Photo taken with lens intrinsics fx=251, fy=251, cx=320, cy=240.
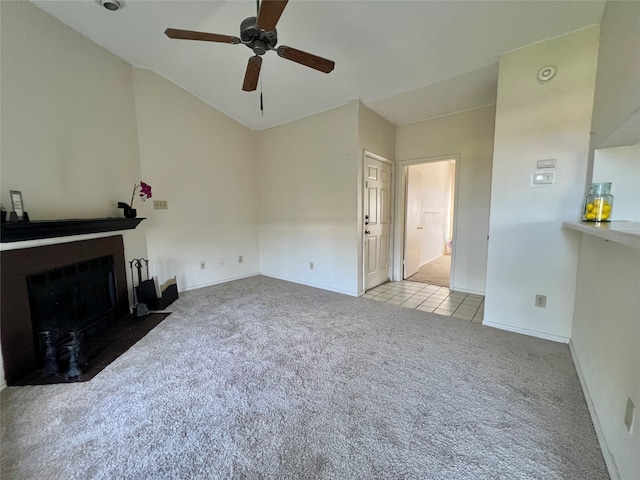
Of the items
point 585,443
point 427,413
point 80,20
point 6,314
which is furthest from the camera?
point 80,20

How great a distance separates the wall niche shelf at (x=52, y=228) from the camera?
1.75 meters

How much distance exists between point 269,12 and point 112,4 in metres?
1.96

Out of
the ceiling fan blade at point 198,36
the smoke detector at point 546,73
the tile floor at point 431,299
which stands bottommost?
the tile floor at point 431,299

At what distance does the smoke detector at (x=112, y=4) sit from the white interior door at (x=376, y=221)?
2.98 meters

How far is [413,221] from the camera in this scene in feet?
15.7

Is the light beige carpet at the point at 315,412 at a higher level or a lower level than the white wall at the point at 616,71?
lower

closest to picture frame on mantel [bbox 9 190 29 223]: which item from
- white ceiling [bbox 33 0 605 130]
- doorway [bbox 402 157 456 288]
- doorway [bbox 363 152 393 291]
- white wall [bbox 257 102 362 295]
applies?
white ceiling [bbox 33 0 605 130]

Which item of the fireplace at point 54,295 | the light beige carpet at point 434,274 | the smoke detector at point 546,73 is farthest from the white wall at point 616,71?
the fireplace at point 54,295

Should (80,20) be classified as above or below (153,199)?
above

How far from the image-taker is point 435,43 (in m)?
2.46

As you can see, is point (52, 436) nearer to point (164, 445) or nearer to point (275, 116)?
point (164, 445)

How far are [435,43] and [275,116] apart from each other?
2497mm

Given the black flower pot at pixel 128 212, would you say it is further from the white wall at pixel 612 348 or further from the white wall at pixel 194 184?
the white wall at pixel 612 348

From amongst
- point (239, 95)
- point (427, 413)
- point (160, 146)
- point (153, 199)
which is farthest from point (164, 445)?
point (239, 95)
